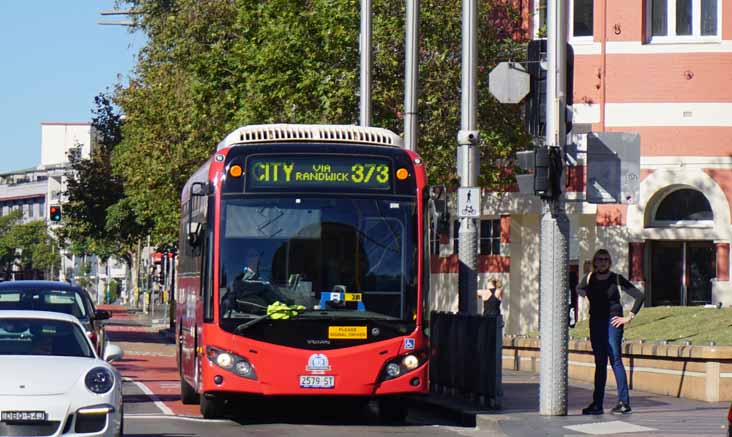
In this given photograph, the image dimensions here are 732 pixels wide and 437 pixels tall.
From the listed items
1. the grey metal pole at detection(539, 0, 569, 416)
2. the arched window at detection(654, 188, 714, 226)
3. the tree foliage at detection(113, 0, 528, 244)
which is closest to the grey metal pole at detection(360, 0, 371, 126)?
the tree foliage at detection(113, 0, 528, 244)

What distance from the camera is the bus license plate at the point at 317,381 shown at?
56.6 ft

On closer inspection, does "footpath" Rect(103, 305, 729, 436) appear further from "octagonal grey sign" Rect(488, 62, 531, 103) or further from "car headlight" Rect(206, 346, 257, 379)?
"octagonal grey sign" Rect(488, 62, 531, 103)

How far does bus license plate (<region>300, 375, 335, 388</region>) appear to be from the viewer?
56.6 feet

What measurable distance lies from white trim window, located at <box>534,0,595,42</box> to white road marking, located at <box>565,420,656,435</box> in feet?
74.3

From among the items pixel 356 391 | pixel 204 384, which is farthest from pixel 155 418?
pixel 356 391

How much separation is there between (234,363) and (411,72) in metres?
8.93

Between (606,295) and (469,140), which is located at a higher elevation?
(469,140)

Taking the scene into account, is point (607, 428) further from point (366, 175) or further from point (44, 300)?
point (44, 300)

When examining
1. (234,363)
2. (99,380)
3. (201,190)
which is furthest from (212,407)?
(99,380)

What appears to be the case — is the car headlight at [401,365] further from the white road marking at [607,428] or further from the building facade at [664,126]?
the building facade at [664,126]

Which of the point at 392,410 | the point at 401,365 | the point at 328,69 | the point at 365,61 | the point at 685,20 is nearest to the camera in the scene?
the point at 401,365

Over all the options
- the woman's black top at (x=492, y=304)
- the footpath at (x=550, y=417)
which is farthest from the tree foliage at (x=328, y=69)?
the footpath at (x=550, y=417)

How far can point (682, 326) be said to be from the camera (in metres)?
24.5

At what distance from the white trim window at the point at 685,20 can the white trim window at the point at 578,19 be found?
4.80 ft
